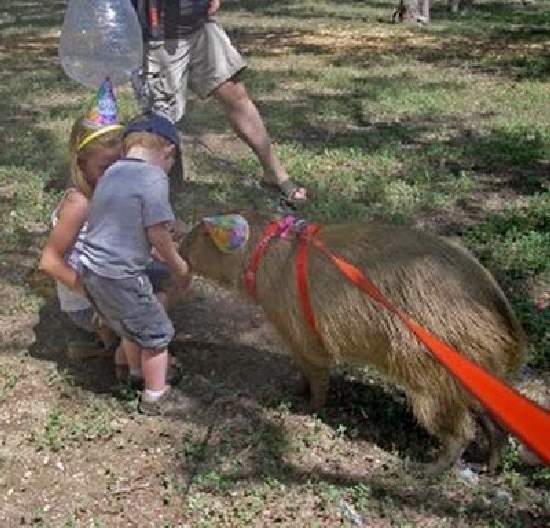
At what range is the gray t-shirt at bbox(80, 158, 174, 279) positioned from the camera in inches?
136

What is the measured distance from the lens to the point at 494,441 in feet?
10.9

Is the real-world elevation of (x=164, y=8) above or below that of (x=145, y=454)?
above

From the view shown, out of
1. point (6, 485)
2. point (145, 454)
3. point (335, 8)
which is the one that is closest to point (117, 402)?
point (145, 454)

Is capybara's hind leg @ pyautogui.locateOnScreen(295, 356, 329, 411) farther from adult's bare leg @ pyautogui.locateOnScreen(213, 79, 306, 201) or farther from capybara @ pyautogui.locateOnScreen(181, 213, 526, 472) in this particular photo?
adult's bare leg @ pyautogui.locateOnScreen(213, 79, 306, 201)

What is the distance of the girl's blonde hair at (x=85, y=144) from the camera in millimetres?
3721

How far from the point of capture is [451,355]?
229 cm

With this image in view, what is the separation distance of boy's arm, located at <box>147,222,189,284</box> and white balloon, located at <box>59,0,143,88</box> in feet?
6.84

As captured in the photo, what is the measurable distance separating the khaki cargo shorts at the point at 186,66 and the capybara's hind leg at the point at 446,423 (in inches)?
115

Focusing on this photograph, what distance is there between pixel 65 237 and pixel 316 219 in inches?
80.3

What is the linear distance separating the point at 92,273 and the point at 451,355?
1.76 meters

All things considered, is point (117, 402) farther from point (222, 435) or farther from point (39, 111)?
point (39, 111)

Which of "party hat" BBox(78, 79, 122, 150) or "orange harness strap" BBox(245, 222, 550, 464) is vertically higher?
"party hat" BBox(78, 79, 122, 150)

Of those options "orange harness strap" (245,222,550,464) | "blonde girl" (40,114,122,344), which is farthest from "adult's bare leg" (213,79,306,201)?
"orange harness strap" (245,222,550,464)

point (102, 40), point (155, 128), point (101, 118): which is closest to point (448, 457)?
point (155, 128)
